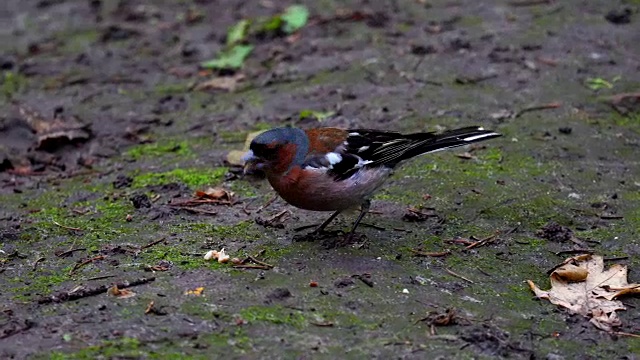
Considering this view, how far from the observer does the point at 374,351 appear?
4.30m

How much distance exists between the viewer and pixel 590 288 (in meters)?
5.07

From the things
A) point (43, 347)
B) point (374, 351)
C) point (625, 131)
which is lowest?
point (625, 131)

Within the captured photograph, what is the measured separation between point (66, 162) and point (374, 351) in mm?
4139

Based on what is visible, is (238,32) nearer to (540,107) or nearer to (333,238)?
(540,107)

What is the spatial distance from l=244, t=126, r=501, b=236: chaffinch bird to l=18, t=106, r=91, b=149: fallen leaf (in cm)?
271

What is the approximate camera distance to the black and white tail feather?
18.6 ft

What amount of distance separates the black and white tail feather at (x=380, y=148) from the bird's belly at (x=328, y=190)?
0.05 meters

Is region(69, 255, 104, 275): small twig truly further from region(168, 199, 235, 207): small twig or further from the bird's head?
the bird's head

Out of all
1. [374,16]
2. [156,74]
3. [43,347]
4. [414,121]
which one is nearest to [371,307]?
[43,347]

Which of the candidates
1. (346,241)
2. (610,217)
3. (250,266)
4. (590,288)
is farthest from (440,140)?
(250,266)

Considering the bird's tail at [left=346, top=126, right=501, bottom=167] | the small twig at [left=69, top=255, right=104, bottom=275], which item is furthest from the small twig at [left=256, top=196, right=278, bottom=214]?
the small twig at [left=69, top=255, right=104, bottom=275]

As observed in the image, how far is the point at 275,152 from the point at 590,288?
2.05 metres

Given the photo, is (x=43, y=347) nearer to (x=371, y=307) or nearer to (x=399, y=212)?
(x=371, y=307)

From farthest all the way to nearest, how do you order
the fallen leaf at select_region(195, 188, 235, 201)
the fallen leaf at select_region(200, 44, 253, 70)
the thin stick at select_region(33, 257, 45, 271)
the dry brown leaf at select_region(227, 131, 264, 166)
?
the fallen leaf at select_region(200, 44, 253, 70)
the dry brown leaf at select_region(227, 131, 264, 166)
the fallen leaf at select_region(195, 188, 235, 201)
the thin stick at select_region(33, 257, 45, 271)
